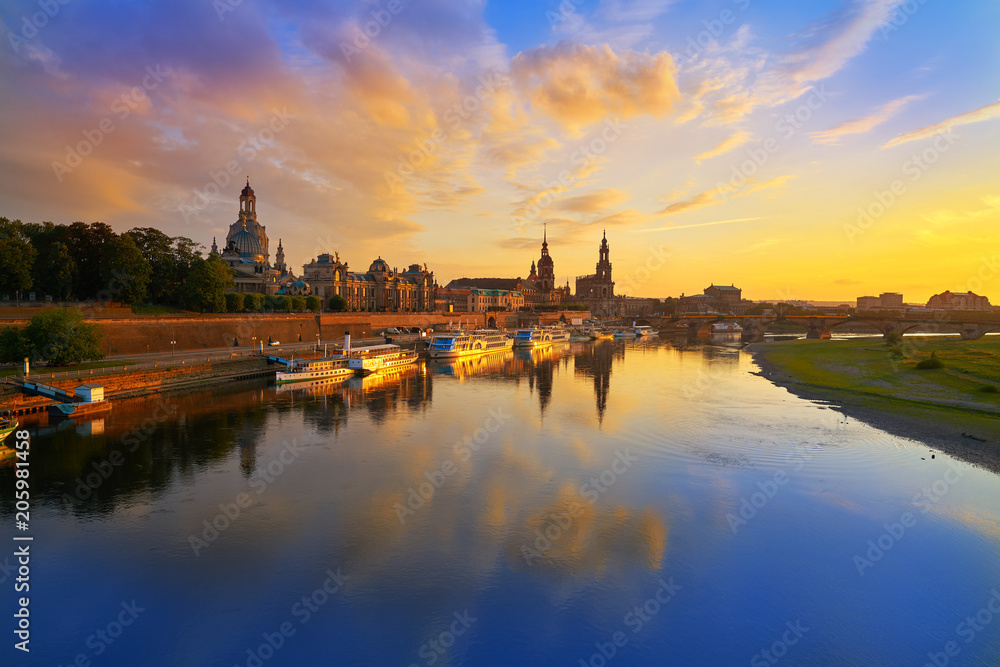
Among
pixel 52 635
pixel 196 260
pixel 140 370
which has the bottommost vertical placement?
pixel 52 635

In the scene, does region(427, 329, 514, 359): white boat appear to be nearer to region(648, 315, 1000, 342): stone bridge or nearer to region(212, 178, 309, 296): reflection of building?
region(212, 178, 309, 296): reflection of building

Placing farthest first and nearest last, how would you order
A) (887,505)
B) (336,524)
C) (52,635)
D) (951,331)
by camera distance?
(951,331) → (887,505) → (336,524) → (52,635)

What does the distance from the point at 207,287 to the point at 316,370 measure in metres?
25.7

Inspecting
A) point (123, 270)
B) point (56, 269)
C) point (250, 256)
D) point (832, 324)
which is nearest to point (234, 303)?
point (123, 270)

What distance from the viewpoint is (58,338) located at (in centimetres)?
3906

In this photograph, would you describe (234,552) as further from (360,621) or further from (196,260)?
(196,260)

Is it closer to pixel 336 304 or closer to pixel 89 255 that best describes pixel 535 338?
pixel 336 304

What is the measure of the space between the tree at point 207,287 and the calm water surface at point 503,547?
125ft

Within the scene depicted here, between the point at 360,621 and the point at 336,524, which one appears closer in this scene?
the point at 360,621

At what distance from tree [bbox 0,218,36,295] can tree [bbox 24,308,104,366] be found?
1508 cm

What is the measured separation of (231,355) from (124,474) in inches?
1304

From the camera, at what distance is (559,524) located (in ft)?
61.9

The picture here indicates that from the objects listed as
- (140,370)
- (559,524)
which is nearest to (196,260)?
(140,370)

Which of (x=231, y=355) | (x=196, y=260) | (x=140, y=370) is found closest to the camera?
(x=140, y=370)
